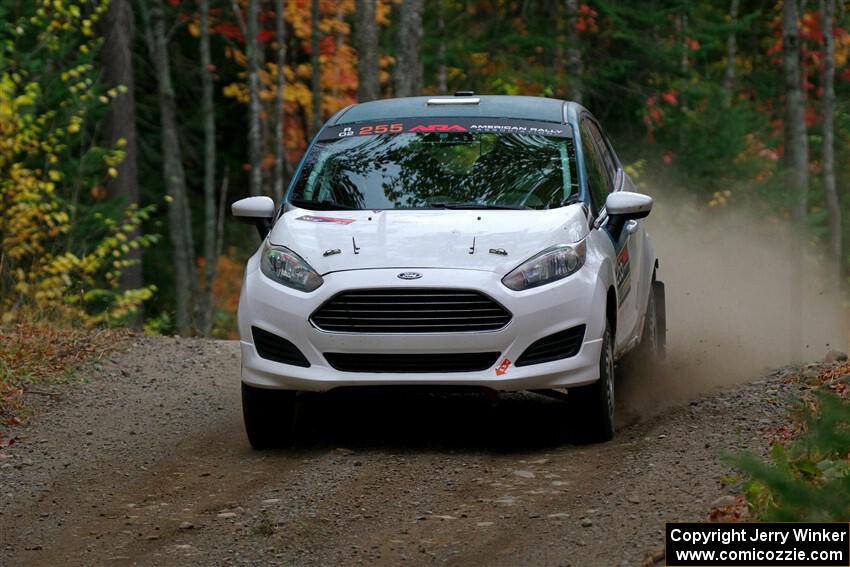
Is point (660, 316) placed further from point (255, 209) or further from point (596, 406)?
point (255, 209)

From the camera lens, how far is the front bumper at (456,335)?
806 centimetres

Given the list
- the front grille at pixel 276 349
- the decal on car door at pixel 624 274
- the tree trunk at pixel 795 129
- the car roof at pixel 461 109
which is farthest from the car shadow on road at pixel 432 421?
the tree trunk at pixel 795 129

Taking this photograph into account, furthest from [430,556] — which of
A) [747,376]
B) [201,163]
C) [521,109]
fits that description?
[201,163]

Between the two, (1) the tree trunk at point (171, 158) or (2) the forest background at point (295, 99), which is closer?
(2) the forest background at point (295, 99)

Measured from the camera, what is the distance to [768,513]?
19.2 feet

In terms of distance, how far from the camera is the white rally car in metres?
8.08

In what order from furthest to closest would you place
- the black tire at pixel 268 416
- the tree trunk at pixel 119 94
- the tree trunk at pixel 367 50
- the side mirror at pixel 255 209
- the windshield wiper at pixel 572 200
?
the tree trunk at pixel 119 94
the tree trunk at pixel 367 50
the side mirror at pixel 255 209
the windshield wiper at pixel 572 200
the black tire at pixel 268 416

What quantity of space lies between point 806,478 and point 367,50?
1461cm

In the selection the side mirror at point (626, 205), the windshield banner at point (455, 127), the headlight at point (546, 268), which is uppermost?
the windshield banner at point (455, 127)

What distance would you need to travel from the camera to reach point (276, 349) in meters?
8.41

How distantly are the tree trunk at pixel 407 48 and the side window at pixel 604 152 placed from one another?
8.72 metres

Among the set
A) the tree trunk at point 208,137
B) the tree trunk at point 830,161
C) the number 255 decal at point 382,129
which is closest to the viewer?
the number 255 decal at point 382,129

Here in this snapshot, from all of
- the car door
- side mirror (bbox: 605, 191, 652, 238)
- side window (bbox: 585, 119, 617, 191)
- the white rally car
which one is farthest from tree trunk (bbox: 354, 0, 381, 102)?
side mirror (bbox: 605, 191, 652, 238)

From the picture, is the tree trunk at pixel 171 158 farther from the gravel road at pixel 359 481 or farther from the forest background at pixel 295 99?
the gravel road at pixel 359 481
